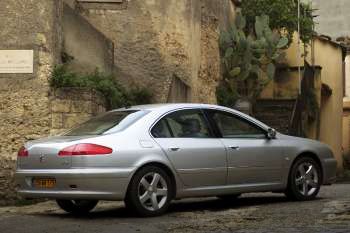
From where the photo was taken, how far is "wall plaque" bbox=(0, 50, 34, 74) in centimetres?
1186

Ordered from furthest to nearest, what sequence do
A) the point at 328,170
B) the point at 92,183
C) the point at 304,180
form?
the point at 328,170 < the point at 304,180 < the point at 92,183

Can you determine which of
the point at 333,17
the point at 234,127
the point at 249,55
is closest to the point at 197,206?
the point at 234,127

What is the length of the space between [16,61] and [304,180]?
501cm

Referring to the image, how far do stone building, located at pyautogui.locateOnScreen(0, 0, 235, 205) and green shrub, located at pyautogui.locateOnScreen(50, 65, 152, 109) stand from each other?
14 centimetres

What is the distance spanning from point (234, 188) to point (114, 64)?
7148mm

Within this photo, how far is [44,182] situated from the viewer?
859cm

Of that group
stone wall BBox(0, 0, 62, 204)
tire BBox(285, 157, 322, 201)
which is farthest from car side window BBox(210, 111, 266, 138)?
stone wall BBox(0, 0, 62, 204)

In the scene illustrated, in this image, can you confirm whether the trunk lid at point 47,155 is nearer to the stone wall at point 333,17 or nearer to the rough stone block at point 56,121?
the rough stone block at point 56,121

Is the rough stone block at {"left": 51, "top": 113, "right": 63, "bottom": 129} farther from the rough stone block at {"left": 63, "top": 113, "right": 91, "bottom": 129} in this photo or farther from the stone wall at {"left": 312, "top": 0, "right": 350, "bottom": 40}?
the stone wall at {"left": 312, "top": 0, "right": 350, "bottom": 40}

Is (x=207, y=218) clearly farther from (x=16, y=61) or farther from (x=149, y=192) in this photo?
(x=16, y=61)

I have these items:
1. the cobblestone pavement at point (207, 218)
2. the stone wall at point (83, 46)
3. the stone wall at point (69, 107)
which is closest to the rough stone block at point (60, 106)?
the stone wall at point (69, 107)

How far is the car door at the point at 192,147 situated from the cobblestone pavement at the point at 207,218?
1.50 feet

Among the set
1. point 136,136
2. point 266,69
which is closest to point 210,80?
point 266,69

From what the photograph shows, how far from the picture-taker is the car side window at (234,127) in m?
9.57
